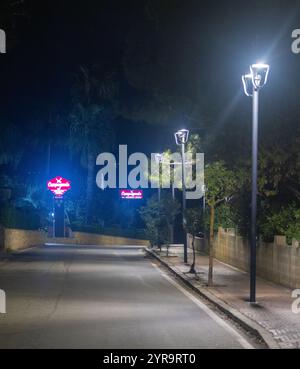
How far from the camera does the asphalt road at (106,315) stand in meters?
13.0

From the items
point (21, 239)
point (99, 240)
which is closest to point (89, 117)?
point (99, 240)

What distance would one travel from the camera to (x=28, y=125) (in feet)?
241

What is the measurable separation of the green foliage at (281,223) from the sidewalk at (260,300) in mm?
1571

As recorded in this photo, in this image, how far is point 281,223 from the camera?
81.7 ft

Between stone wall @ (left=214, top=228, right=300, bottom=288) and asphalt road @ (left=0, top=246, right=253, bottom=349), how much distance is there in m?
2.94

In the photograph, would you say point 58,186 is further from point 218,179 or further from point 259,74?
point 259,74

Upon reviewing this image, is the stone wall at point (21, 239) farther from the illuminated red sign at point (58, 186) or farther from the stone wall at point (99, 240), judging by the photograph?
the illuminated red sign at point (58, 186)

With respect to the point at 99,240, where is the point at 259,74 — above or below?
above

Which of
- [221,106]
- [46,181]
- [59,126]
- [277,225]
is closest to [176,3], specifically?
[221,106]

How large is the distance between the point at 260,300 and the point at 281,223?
5995 mm

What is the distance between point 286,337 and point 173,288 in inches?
438

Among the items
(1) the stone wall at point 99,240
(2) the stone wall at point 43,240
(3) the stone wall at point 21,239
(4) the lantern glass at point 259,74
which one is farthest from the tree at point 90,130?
(4) the lantern glass at point 259,74

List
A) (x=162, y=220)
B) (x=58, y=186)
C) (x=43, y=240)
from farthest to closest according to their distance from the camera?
(x=58, y=186) → (x=43, y=240) → (x=162, y=220)
